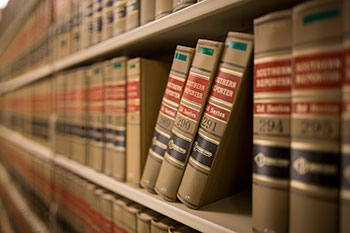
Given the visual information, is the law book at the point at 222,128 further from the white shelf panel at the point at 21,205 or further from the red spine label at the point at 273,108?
the white shelf panel at the point at 21,205

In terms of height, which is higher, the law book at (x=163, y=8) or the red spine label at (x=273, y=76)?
the law book at (x=163, y=8)

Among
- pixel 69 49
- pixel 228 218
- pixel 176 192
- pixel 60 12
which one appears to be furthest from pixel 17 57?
pixel 228 218

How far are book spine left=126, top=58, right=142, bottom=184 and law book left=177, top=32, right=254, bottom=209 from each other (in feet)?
0.69

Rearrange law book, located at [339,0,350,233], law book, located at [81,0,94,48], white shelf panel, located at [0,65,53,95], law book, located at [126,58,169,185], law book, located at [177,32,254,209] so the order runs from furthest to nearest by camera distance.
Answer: white shelf panel, located at [0,65,53,95], law book, located at [81,0,94,48], law book, located at [126,58,169,185], law book, located at [177,32,254,209], law book, located at [339,0,350,233]

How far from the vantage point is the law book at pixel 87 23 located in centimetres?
89

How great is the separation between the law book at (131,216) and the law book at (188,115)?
0.51ft

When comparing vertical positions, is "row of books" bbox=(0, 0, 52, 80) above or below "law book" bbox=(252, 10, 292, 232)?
above

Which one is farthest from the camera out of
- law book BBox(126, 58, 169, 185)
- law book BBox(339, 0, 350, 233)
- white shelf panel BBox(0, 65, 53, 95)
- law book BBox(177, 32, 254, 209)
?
white shelf panel BBox(0, 65, 53, 95)

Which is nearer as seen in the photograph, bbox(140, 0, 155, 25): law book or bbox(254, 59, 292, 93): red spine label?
bbox(254, 59, 292, 93): red spine label

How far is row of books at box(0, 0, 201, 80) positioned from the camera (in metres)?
0.67

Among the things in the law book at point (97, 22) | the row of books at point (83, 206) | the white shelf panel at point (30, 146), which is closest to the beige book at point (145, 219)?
the row of books at point (83, 206)

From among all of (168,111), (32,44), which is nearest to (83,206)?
(168,111)

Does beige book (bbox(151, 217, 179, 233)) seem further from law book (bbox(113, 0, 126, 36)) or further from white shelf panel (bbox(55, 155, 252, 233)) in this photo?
law book (bbox(113, 0, 126, 36))

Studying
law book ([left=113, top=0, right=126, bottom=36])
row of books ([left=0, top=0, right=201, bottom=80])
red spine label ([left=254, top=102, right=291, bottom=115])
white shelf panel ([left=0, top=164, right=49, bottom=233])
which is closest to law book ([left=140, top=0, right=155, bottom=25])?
row of books ([left=0, top=0, right=201, bottom=80])
